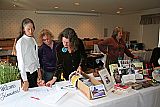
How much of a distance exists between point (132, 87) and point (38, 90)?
0.80m

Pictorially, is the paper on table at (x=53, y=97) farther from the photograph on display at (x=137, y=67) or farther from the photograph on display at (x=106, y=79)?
the photograph on display at (x=137, y=67)

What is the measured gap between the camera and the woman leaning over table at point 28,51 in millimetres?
1750

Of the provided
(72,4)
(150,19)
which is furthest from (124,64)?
(150,19)

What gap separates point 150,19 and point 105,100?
810 cm

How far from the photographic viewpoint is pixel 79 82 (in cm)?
150

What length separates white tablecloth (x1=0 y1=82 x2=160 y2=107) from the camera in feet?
4.08

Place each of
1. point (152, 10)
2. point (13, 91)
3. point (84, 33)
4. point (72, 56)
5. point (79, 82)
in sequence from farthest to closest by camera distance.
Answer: point (84, 33)
point (152, 10)
point (72, 56)
point (79, 82)
point (13, 91)

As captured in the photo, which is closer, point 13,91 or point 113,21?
point 13,91

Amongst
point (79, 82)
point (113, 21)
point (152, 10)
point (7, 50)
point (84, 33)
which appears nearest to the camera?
point (79, 82)

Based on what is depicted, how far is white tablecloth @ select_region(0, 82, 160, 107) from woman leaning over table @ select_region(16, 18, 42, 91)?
39cm

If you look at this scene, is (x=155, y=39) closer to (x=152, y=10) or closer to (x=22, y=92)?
(x=152, y=10)

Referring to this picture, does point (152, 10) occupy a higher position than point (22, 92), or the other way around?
point (152, 10)

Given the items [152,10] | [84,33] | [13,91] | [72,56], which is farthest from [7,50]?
[152,10]

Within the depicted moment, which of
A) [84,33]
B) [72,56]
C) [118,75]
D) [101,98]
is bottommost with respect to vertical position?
[101,98]
